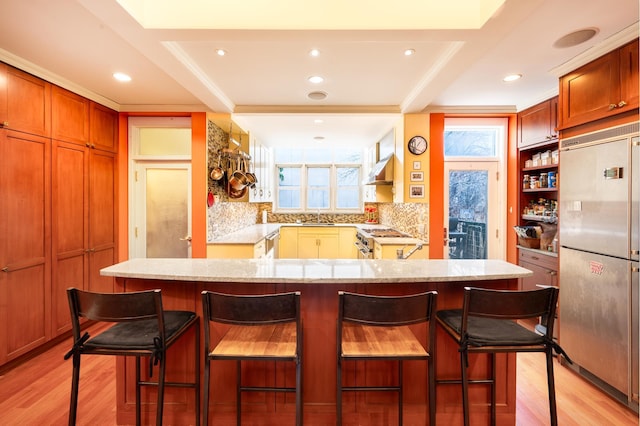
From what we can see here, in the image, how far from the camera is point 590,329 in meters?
2.37

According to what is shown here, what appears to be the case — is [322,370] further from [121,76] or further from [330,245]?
[330,245]

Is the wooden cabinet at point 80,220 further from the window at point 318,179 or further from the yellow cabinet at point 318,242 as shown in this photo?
the window at point 318,179

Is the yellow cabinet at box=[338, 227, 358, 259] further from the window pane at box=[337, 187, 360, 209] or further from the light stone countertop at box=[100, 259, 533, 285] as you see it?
the light stone countertop at box=[100, 259, 533, 285]

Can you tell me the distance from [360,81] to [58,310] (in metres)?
3.68

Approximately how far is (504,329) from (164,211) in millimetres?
3888

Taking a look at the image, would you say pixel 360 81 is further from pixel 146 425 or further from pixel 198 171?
pixel 146 425

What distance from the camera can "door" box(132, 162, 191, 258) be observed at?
3.98 m

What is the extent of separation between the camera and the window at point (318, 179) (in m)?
6.56

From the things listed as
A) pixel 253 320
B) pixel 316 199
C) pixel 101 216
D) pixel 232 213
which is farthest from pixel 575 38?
pixel 316 199

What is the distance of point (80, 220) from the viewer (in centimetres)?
327

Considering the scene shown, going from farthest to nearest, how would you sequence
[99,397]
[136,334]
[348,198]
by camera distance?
[348,198] < [99,397] < [136,334]

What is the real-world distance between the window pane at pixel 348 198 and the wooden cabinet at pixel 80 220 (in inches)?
159

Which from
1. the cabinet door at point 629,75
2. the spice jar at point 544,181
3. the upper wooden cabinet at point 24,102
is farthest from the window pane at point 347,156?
the upper wooden cabinet at point 24,102

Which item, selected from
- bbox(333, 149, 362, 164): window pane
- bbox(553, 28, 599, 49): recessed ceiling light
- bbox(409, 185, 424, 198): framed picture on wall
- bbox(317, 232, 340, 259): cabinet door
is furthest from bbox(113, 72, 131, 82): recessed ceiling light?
bbox(333, 149, 362, 164): window pane
